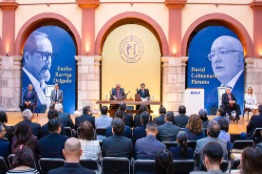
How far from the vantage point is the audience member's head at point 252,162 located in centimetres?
356

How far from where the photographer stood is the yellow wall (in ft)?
65.5

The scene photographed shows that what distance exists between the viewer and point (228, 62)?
1858cm

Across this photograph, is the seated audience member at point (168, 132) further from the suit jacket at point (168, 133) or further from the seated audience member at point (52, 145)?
the seated audience member at point (52, 145)

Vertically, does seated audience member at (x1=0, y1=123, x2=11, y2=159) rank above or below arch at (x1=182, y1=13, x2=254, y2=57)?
below

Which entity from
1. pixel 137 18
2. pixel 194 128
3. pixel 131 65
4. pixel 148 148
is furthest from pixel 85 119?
pixel 131 65

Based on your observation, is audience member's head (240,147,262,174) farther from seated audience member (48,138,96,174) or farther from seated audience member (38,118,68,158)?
seated audience member (38,118,68,158)

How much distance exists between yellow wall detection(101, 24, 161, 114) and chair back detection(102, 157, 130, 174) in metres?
14.1

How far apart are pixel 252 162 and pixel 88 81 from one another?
49.3 ft

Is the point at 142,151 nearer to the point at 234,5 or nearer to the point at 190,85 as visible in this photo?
the point at 190,85

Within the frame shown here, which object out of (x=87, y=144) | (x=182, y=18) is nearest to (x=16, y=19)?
(x=182, y=18)

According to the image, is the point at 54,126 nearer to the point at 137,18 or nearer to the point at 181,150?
the point at 181,150

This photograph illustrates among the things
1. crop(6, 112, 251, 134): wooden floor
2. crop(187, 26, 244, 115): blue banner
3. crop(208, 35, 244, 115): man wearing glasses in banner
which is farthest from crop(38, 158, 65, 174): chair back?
crop(208, 35, 244, 115): man wearing glasses in banner

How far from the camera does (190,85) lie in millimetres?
18656

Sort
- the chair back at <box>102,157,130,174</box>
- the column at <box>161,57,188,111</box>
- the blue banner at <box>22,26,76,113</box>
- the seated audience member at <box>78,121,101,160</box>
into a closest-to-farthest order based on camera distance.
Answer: the chair back at <box>102,157,130,174</box>, the seated audience member at <box>78,121,101,160</box>, the column at <box>161,57,188,111</box>, the blue banner at <box>22,26,76,113</box>
